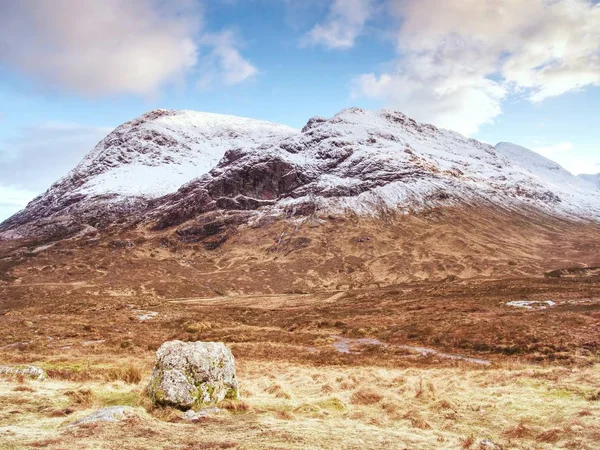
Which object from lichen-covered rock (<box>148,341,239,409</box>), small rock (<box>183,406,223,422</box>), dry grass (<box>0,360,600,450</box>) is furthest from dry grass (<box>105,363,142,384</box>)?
small rock (<box>183,406,223,422</box>)

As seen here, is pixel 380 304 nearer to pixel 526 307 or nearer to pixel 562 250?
pixel 526 307

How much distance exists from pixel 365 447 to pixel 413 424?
3134 millimetres

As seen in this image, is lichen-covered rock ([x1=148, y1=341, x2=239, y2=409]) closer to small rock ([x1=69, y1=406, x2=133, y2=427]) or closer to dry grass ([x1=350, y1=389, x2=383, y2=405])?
small rock ([x1=69, y1=406, x2=133, y2=427])

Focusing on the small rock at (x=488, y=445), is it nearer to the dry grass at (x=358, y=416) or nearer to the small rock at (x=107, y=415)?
the dry grass at (x=358, y=416)

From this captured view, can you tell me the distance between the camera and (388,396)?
651 inches

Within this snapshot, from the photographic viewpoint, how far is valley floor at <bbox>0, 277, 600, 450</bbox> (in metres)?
11.0

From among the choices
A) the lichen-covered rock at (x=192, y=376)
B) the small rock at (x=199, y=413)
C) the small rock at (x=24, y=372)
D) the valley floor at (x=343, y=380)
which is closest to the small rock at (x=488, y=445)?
the valley floor at (x=343, y=380)

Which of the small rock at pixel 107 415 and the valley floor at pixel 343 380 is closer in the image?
the valley floor at pixel 343 380

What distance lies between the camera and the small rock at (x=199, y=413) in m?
13.0

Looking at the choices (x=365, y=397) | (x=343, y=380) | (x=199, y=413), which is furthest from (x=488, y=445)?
(x=343, y=380)

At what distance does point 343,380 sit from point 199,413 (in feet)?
31.4

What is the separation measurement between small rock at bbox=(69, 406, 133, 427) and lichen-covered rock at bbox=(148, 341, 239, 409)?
5.08 feet

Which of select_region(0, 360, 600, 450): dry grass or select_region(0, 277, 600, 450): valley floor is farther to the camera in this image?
select_region(0, 277, 600, 450): valley floor

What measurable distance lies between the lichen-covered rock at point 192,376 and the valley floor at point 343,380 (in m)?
0.75
